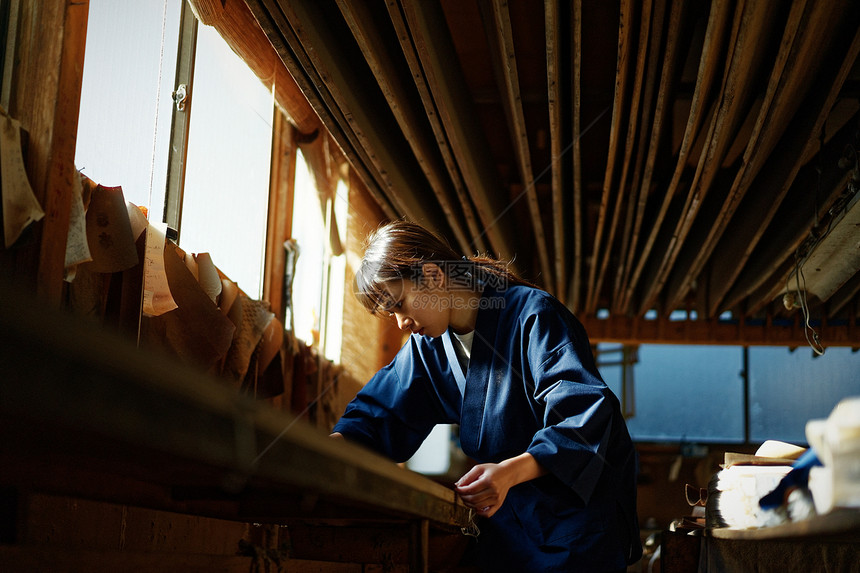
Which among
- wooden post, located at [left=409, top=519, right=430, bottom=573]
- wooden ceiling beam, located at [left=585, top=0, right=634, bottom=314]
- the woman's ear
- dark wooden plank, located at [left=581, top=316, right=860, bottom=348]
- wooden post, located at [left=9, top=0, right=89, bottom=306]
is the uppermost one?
wooden ceiling beam, located at [left=585, top=0, right=634, bottom=314]

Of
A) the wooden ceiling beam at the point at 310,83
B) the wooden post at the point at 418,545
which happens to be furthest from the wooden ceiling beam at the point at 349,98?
the wooden post at the point at 418,545

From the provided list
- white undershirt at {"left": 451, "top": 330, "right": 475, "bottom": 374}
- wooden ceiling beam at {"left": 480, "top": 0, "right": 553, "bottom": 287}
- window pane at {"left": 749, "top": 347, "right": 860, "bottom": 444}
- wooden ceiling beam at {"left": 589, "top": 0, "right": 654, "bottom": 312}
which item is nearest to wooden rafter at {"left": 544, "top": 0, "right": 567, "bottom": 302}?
wooden ceiling beam at {"left": 480, "top": 0, "right": 553, "bottom": 287}

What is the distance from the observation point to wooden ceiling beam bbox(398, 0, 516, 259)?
253 cm

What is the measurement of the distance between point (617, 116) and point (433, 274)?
1206 mm

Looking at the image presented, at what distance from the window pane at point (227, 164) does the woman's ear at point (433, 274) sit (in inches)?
47.0

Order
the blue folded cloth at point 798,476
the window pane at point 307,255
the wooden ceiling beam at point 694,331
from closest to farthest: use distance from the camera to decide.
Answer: the blue folded cloth at point 798,476 < the window pane at point 307,255 < the wooden ceiling beam at point 694,331

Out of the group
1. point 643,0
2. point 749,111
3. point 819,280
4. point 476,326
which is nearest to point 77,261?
point 476,326

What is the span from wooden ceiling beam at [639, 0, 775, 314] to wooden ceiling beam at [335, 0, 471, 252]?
43.6 inches

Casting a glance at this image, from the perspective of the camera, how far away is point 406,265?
2.06 metres

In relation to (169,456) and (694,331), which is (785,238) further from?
(169,456)

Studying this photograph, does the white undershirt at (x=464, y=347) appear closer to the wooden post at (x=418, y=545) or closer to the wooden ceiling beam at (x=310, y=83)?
the wooden post at (x=418, y=545)

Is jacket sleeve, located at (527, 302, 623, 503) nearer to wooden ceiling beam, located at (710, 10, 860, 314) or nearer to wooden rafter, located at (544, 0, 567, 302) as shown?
wooden rafter, located at (544, 0, 567, 302)

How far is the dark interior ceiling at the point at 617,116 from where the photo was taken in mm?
2480

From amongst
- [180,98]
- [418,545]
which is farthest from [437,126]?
[418,545]
